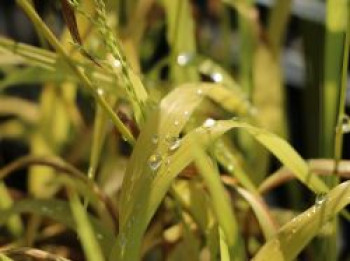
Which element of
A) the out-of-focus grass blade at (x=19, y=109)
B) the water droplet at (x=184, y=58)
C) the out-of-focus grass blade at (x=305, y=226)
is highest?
the water droplet at (x=184, y=58)

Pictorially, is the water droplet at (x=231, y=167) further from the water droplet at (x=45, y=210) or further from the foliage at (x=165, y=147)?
the water droplet at (x=45, y=210)

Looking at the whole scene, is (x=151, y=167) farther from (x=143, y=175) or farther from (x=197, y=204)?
(x=197, y=204)

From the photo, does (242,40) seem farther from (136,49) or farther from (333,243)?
(333,243)

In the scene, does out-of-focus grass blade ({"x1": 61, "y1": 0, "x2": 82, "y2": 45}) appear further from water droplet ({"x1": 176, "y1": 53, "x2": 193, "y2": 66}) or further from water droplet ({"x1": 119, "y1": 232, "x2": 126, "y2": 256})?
water droplet ({"x1": 176, "y1": 53, "x2": 193, "y2": 66})

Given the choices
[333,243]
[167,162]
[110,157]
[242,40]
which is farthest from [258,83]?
[167,162]

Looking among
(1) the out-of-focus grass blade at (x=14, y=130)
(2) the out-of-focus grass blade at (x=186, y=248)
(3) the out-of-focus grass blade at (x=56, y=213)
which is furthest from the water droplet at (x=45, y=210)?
(1) the out-of-focus grass blade at (x=14, y=130)

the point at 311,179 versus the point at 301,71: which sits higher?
the point at 311,179
